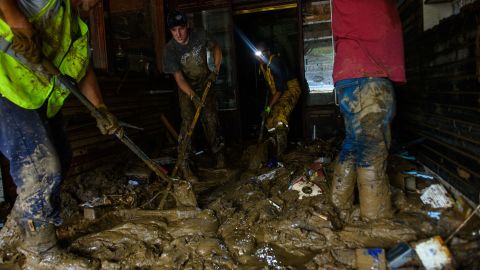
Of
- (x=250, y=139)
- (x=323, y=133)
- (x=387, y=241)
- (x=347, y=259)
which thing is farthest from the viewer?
(x=250, y=139)

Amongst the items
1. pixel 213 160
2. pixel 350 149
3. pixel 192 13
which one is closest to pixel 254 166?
pixel 213 160

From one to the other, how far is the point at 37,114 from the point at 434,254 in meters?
2.57

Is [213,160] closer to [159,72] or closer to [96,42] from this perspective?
[159,72]

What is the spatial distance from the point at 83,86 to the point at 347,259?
2.31m

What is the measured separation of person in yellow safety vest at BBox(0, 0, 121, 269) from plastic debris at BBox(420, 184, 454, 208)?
2500mm

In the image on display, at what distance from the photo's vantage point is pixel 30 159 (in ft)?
7.05

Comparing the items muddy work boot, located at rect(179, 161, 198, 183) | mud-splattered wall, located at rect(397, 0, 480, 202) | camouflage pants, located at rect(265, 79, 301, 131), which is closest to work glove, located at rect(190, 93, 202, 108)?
muddy work boot, located at rect(179, 161, 198, 183)

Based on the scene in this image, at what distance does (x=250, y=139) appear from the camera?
6.42 m

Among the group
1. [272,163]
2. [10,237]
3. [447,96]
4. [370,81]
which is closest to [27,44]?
[10,237]

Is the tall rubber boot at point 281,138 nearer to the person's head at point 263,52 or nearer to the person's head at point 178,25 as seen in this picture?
the person's head at point 263,52

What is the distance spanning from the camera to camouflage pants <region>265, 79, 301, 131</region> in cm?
477

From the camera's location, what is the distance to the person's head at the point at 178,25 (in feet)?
12.7

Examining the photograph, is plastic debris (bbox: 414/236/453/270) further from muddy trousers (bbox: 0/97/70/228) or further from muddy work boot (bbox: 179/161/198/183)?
muddy work boot (bbox: 179/161/198/183)

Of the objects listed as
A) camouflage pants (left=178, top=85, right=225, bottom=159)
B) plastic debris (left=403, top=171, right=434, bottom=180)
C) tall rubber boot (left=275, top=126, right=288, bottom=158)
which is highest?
camouflage pants (left=178, top=85, right=225, bottom=159)
